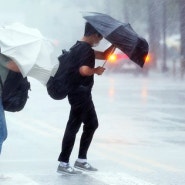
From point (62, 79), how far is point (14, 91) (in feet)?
2.45

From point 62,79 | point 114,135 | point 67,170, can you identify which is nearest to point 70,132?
point 67,170

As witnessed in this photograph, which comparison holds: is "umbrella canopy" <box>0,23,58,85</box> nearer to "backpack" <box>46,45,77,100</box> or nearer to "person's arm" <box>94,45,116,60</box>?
"backpack" <box>46,45,77,100</box>

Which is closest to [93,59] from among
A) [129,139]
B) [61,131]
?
[129,139]

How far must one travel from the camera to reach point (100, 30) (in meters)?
9.82

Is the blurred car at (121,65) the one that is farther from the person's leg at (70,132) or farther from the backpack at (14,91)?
the backpack at (14,91)

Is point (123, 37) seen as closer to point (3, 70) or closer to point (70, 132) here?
point (70, 132)

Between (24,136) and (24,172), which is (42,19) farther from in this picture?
(24,172)

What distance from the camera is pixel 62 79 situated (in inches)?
389

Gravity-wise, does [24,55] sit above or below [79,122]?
above

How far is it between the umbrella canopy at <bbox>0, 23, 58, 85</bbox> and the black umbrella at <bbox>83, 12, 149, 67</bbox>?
59 cm

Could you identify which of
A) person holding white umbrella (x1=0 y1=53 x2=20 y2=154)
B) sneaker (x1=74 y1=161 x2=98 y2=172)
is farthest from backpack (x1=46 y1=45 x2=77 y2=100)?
sneaker (x1=74 y1=161 x2=98 y2=172)

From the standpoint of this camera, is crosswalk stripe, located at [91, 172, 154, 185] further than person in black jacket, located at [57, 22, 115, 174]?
No

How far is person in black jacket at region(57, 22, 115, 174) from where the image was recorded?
391 inches

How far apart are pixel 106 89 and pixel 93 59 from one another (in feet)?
47.6
